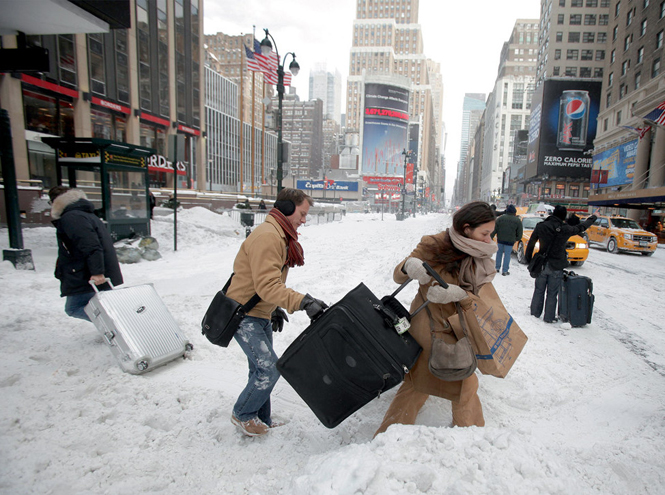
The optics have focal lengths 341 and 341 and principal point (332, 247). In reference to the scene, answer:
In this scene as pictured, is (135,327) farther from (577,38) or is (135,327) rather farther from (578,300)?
(577,38)

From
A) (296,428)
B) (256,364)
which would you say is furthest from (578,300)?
(256,364)

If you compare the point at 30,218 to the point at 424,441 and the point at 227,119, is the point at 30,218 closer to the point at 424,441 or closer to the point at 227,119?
the point at 424,441

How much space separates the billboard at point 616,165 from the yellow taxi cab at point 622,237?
28352 millimetres

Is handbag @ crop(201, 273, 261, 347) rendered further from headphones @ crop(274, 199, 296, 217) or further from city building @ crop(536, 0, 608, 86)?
city building @ crop(536, 0, 608, 86)

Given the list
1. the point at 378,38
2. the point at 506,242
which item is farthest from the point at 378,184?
the point at 506,242

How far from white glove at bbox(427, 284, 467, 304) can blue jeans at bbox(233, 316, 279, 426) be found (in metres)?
1.27

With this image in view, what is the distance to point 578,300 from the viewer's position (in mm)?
5430

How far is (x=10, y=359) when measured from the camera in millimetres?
3580

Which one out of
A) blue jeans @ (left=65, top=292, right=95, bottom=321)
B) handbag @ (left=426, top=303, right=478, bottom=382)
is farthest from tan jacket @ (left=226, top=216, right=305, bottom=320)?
blue jeans @ (left=65, top=292, right=95, bottom=321)

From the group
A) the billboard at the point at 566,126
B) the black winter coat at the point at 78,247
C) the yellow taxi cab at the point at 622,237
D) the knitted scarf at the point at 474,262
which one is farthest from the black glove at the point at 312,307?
the billboard at the point at 566,126

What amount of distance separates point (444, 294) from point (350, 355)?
0.73 m

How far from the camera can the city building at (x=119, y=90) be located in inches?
853

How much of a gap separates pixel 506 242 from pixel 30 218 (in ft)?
49.9

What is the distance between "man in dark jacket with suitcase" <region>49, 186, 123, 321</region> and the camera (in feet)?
11.7
